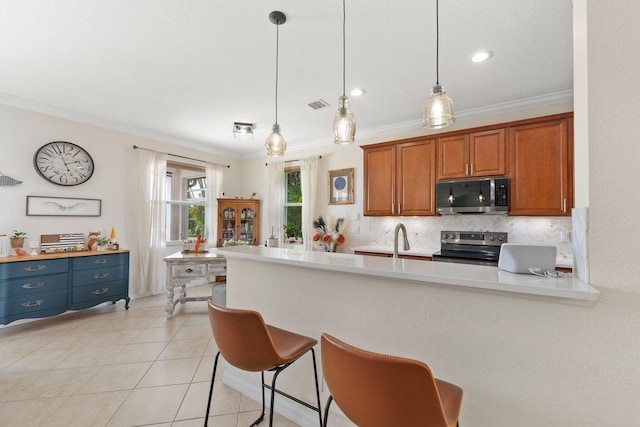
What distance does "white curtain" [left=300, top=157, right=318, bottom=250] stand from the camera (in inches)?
185

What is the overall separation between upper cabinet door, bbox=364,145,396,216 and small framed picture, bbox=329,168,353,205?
0.47 m

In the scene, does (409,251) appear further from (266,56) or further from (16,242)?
(16,242)

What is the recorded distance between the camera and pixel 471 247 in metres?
3.35

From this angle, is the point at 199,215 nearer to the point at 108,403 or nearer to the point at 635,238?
the point at 108,403

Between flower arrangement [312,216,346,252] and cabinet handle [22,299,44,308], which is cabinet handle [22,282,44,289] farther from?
flower arrangement [312,216,346,252]

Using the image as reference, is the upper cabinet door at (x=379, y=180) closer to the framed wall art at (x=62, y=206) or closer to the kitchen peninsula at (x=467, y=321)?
the kitchen peninsula at (x=467, y=321)

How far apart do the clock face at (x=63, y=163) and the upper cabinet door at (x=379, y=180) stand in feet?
12.8

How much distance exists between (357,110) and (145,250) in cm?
382

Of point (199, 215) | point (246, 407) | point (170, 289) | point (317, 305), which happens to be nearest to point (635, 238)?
point (317, 305)

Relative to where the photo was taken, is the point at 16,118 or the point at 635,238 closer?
the point at 635,238

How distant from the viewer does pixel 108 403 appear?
1.90m

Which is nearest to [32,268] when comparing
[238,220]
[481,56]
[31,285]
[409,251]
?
[31,285]

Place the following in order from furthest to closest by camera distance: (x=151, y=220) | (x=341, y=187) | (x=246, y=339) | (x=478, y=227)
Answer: (x=341, y=187) → (x=151, y=220) → (x=478, y=227) → (x=246, y=339)

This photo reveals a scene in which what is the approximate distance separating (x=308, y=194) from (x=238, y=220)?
5.19ft
